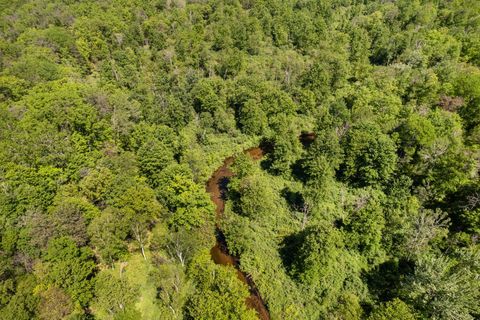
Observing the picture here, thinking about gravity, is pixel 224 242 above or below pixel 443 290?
below

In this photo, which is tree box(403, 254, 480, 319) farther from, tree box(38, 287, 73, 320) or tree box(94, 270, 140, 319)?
tree box(38, 287, 73, 320)

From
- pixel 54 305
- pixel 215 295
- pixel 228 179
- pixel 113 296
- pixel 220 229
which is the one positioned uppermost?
pixel 215 295

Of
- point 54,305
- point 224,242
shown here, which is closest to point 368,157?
point 224,242

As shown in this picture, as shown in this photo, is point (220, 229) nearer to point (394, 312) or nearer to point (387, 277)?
point (387, 277)

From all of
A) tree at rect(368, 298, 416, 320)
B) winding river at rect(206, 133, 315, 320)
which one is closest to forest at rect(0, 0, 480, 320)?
tree at rect(368, 298, 416, 320)

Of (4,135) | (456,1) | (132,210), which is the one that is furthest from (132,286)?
(456,1)

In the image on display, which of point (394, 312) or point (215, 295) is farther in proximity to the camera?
point (215, 295)

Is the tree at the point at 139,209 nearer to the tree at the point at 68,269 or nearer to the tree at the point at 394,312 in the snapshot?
the tree at the point at 68,269

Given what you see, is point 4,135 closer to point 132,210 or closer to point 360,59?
point 132,210
